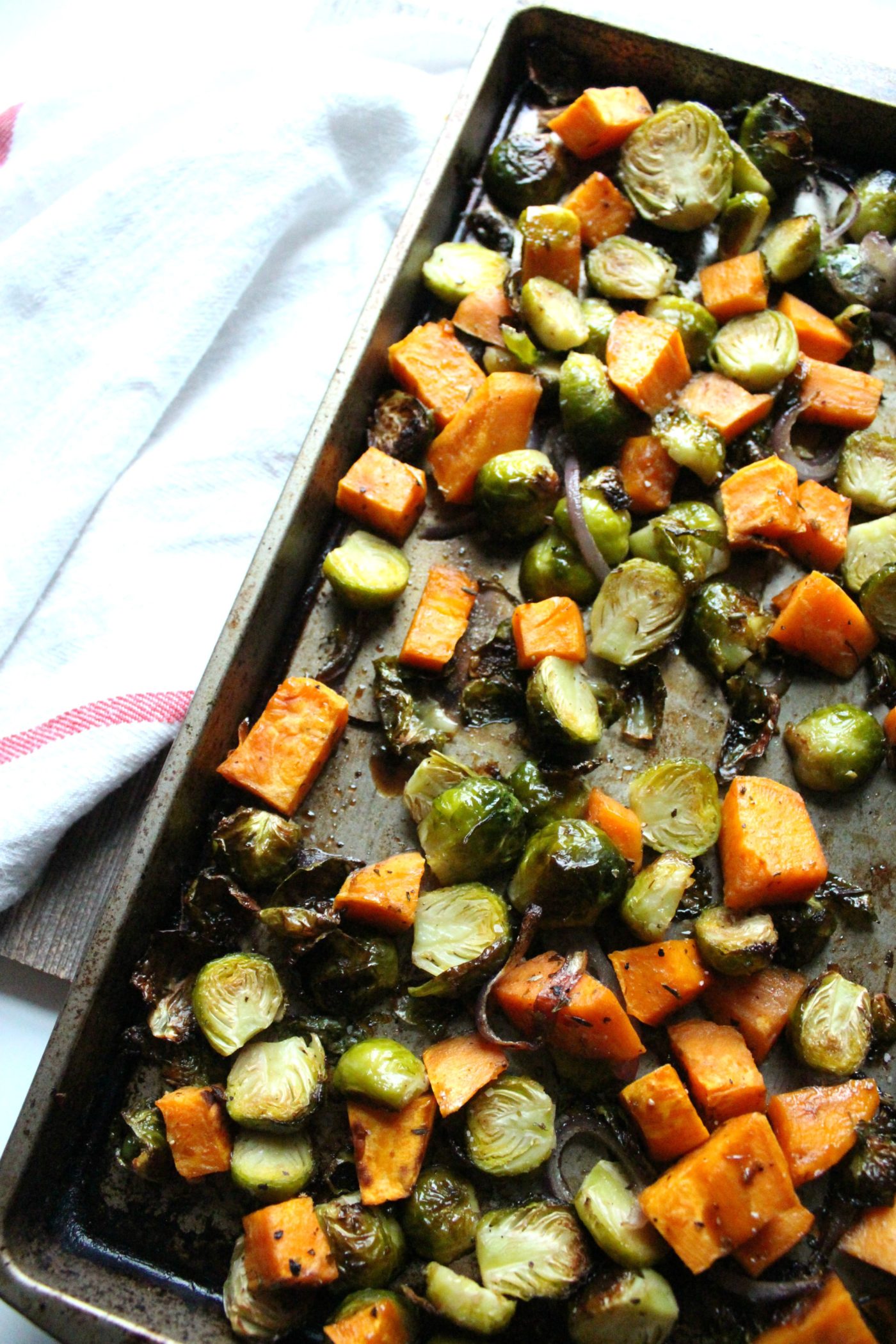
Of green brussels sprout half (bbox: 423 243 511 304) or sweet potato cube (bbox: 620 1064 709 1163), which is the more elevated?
green brussels sprout half (bbox: 423 243 511 304)

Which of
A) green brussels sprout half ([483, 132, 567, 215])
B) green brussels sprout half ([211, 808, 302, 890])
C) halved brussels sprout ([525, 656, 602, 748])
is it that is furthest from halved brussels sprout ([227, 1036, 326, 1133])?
green brussels sprout half ([483, 132, 567, 215])

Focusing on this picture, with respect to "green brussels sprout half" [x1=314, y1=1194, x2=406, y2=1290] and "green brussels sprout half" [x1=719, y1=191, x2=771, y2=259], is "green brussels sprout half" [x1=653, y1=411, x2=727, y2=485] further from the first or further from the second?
"green brussels sprout half" [x1=314, y1=1194, x2=406, y2=1290]

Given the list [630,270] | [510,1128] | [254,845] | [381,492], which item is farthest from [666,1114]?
[630,270]

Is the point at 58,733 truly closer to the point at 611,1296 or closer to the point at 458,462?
the point at 458,462

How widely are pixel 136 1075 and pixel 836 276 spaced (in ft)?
11.0

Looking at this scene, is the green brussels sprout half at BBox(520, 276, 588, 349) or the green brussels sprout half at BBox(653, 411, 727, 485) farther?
the green brussels sprout half at BBox(520, 276, 588, 349)

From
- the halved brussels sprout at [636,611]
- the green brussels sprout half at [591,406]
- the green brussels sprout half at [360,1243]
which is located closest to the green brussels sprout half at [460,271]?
the green brussels sprout half at [591,406]

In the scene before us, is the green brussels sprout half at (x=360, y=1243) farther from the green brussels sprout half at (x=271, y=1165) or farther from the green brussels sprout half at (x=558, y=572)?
the green brussels sprout half at (x=558, y=572)

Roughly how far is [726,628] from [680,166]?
167 centimetres

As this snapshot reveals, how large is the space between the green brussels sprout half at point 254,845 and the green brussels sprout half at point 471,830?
0.39 metres

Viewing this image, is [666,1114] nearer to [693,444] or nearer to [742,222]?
[693,444]

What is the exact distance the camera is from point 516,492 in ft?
11.5

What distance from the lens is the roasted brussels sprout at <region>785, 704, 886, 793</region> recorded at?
3.27m

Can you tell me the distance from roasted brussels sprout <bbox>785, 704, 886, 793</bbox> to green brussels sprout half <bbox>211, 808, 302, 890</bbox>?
150 cm
